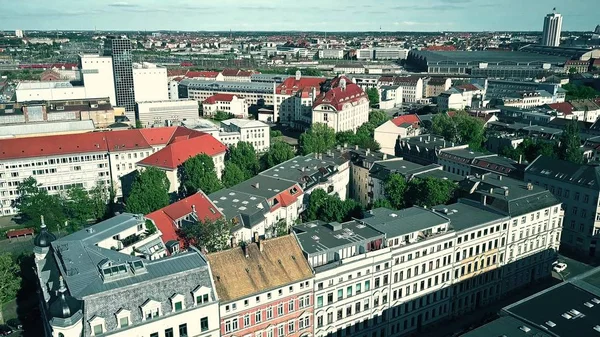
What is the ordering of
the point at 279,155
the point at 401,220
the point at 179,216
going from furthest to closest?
the point at 279,155 → the point at 179,216 → the point at 401,220

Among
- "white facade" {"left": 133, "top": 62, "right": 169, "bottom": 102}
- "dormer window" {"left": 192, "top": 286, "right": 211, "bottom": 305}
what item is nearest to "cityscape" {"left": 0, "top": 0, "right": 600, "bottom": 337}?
"dormer window" {"left": 192, "top": 286, "right": 211, "bottom": 305}

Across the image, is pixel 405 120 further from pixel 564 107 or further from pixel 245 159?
pixel 564 107

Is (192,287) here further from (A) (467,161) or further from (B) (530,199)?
(A) (467,161)

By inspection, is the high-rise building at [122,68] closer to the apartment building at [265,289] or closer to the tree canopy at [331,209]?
the tree canopy at [331,209]

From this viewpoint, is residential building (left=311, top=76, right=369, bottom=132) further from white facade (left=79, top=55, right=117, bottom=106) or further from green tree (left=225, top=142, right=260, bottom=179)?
white facade (left=79, top=55, right=117, bottom=106)

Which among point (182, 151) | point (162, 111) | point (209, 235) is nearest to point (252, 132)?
point (182, 151)

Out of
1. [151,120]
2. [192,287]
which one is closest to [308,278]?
[192,287]
